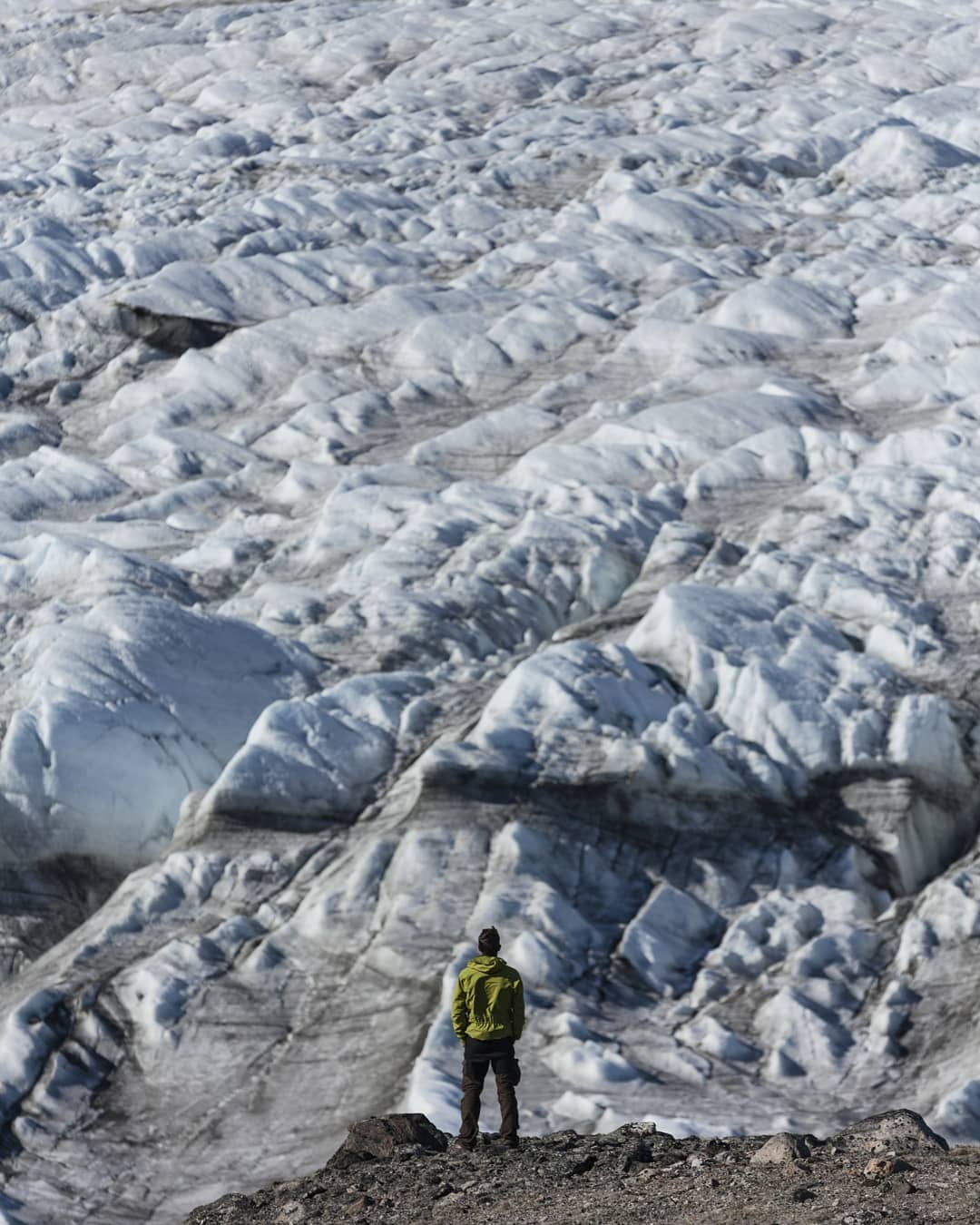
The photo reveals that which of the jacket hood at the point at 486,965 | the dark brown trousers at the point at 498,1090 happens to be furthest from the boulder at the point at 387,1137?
→ the jacket hood at the point at 486,965

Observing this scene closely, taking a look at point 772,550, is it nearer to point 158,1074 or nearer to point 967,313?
point 967,313

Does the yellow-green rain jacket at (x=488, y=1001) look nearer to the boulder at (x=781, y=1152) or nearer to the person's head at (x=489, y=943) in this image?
the person's head at (x=489, y=943)

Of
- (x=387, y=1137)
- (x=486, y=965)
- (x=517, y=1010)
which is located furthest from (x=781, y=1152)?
(x=387, y=1137)

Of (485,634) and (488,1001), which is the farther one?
(485,634)

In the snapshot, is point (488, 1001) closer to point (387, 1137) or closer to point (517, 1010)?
point (517, 1010)

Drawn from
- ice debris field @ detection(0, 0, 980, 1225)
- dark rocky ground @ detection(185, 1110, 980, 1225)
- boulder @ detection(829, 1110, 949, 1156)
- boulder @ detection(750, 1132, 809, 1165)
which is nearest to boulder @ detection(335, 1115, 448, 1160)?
dark rocky ground @ detection(185, 1110, 980, 1225)

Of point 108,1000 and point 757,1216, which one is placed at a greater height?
point 757,1216

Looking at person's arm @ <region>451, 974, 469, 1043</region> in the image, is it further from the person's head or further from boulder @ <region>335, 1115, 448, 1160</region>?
boulder @ <region>335, 1115, 448, 1160</region>

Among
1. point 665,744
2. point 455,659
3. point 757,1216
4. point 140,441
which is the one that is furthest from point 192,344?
point 757,1216
